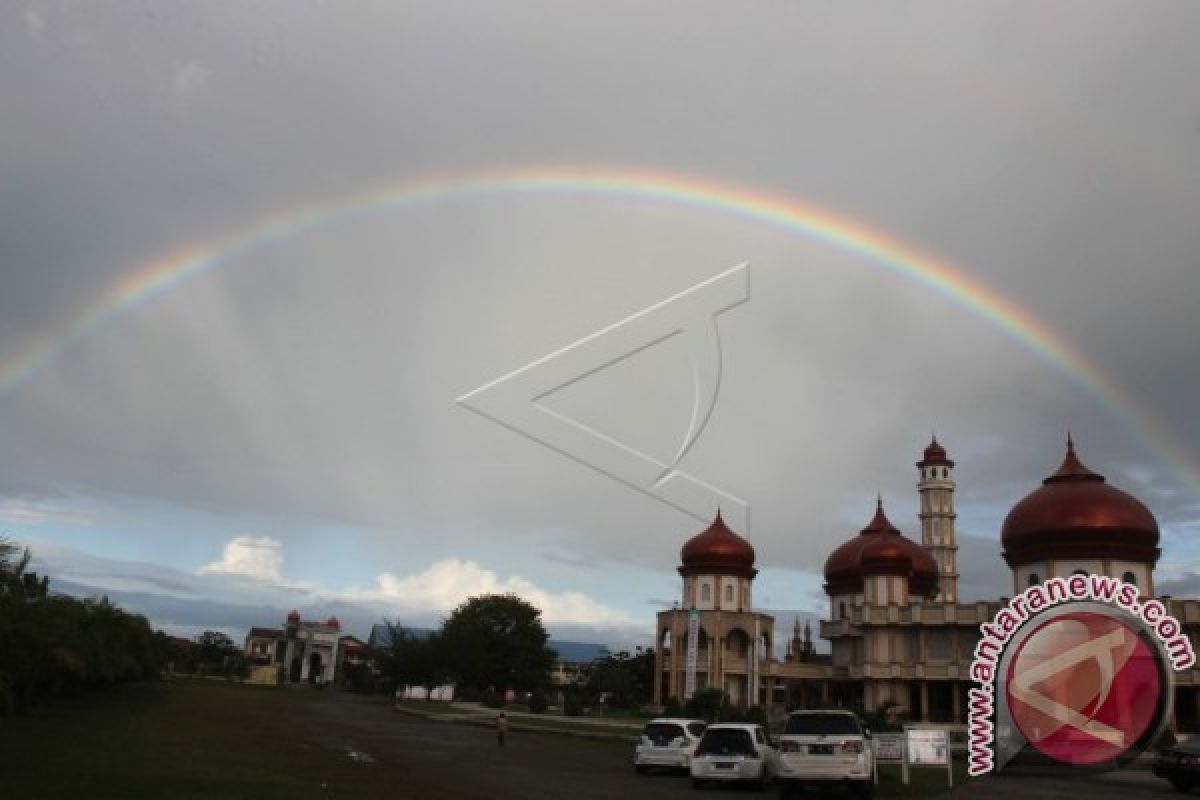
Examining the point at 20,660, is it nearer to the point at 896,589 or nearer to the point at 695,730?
the point at 695,730

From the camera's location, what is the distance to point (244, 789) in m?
13.2

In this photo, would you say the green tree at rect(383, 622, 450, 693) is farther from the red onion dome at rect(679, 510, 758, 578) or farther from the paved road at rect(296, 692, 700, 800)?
the paved road at rect(296, 692, 700, 800)

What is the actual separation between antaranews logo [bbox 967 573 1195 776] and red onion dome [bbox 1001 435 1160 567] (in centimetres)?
1154

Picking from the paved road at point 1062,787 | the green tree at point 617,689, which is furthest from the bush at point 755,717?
the green tree at point 617,689

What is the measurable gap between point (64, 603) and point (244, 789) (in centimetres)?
2101

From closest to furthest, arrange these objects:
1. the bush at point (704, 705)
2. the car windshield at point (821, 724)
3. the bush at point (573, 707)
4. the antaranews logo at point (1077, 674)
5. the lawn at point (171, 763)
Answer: the lawn at point (171, 763) < the car windshield at point (821, 724) < the antaranews logo at point (1077, 674) < the bush at point (704, 705) < the bush at point (573, 707)

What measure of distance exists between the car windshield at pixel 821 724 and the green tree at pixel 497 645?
62.4 meters

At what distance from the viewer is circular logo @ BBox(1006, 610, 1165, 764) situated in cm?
2772

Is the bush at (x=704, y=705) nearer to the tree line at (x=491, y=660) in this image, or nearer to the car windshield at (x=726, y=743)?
the car windshield at (x=726, y=743)

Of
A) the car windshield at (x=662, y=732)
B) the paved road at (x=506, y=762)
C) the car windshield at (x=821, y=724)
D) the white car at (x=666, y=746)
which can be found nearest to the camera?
the car windshield at (x=821, y=724)

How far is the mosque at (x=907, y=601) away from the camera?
4741 cm

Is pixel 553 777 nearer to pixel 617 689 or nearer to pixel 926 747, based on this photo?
pixel 926 747

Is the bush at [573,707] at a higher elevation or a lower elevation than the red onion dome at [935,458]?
lower

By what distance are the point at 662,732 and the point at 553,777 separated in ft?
11.2
